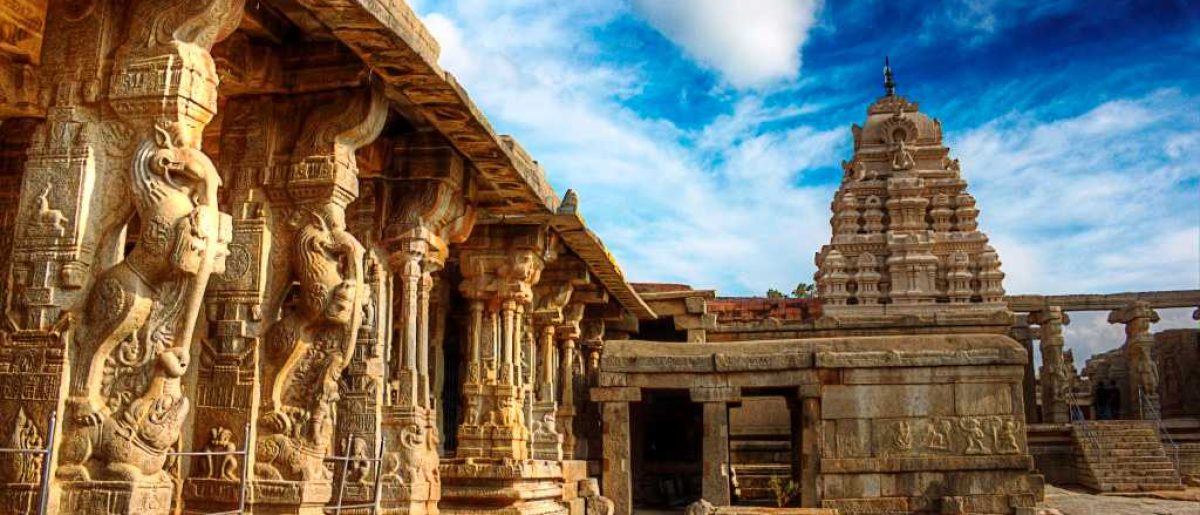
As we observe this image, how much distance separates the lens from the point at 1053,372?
84.7ft

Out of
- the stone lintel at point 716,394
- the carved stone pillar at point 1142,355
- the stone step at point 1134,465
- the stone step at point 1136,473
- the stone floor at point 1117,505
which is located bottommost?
the stone floor at point 1117,505

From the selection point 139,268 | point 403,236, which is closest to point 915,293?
point 403,236

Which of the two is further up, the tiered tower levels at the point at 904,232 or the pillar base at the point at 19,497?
the tiered tower levels at the point at 904,232

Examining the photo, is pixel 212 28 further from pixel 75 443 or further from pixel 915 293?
pixel 915 293

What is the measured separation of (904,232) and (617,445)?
65.5 ft

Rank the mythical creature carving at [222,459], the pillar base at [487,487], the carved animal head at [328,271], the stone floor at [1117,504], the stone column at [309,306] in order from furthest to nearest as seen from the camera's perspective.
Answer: the stone floor at [1117,504] < the pillar base at [487,487] < the carved animal head at [328,271] < the stone column at [309,306] < the mythical creature carving at [222,459]

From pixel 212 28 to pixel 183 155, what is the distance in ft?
2.49

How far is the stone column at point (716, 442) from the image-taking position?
1441cm

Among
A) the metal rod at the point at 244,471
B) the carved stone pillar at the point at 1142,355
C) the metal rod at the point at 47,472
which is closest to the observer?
the metal rod at the point at 47,472

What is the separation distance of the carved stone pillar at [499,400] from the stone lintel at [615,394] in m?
2.94

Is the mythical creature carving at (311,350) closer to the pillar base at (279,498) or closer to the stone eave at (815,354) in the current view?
the pillar base at (279,498)

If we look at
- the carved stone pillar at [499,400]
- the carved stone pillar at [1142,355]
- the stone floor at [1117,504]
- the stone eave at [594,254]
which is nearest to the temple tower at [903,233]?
the carved stone pillar at [1142,355]

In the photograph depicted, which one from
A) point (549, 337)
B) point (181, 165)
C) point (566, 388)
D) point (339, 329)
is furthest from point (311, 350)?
point (566, 388)

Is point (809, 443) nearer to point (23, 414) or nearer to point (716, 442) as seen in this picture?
point (716, 442)
